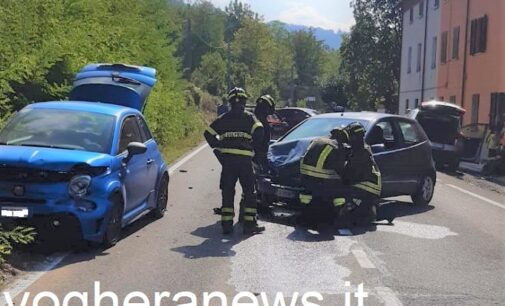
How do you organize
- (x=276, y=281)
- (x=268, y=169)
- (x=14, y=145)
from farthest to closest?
(x=268, y=169) < (x=14, y=145) < (x=276, y=281)

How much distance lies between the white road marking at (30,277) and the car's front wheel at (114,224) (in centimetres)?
50

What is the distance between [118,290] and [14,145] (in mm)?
2732

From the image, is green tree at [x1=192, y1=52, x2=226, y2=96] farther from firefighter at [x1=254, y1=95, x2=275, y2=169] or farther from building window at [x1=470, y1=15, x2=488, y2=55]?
firefighter at [x1=254, y1=95, x2=275, y2=169]

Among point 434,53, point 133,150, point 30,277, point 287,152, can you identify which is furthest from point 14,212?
point 434,53

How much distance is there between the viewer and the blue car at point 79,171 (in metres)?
7.29

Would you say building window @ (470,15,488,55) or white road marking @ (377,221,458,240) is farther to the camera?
building window @ (470,15,488,55)

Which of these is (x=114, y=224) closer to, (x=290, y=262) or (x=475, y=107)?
(x=290, y=262)

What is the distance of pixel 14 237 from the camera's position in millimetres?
6809

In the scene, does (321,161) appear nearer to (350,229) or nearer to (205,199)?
(350,229)

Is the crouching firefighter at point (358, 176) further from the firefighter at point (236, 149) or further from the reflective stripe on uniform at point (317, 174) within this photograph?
the firefighter at point (236, 149)

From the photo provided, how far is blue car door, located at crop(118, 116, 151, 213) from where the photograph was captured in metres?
8.36

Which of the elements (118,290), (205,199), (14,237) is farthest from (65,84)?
(118,290)

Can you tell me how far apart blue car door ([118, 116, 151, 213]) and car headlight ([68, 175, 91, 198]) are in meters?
0.85

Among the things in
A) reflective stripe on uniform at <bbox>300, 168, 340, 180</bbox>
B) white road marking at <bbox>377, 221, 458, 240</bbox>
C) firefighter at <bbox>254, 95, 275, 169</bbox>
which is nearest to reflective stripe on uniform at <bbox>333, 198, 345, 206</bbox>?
reflective stripe on uniform at <bbox>300, 168, 340, 180</bbox>
